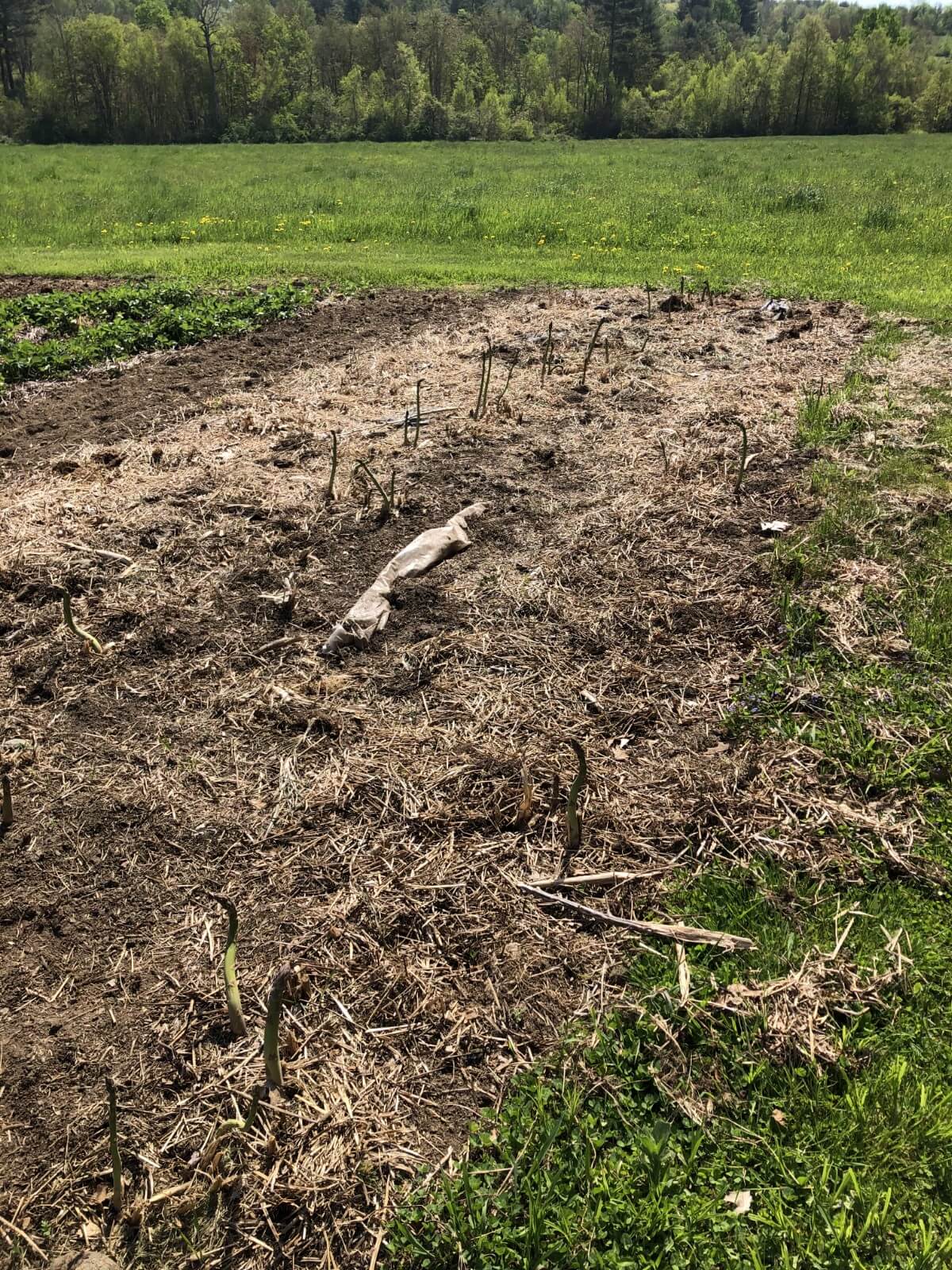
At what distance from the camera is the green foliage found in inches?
321

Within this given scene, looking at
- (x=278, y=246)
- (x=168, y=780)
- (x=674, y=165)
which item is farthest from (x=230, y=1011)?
(x=674, y=165)

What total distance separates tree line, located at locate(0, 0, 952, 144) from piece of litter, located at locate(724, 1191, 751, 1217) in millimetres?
55712

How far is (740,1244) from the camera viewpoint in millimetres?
1834

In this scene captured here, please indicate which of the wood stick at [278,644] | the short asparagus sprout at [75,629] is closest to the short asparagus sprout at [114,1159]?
the wood stick at [278,644]

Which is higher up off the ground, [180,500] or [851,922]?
[180,500]

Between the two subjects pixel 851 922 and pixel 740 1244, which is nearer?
pixel 740 1244

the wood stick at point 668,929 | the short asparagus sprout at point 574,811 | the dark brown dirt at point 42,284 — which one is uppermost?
the dark brown dirt at point 42,284

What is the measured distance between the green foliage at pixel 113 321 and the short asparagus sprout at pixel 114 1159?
25.3 ft

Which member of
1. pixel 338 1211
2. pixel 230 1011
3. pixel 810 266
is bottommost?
pixel 338 1211

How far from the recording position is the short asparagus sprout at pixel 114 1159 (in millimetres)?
1805

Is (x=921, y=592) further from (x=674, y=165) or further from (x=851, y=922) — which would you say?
(x=674, y=165)

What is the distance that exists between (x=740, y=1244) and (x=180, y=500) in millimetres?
4701

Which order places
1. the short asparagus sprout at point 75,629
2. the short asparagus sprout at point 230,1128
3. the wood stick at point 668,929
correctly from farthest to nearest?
the short asparagus sprout at point 75,629, the wood stick at point 668,929, the short asparagus sprout at point 230,1128

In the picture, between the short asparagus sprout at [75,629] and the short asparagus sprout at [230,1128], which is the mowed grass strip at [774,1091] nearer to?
the short asparagus sprout at [230,1128]
